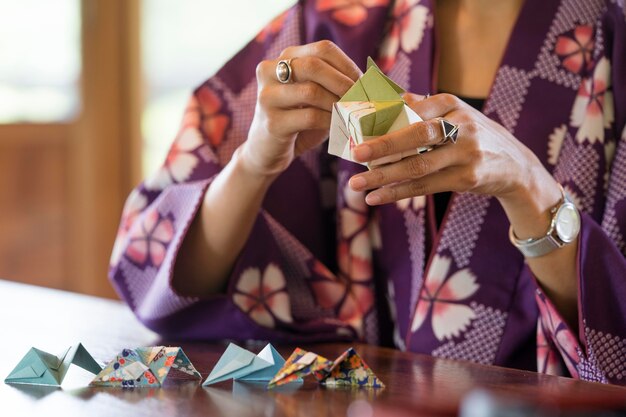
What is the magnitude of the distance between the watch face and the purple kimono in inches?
0.6

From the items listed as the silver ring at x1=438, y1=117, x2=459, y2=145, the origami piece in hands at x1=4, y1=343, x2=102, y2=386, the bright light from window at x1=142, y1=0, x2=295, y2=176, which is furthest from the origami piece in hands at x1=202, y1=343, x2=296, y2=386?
the bright light from window at x1=142, y1=0, x2=295, y2=176

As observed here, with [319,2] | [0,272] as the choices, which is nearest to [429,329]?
[319,2]

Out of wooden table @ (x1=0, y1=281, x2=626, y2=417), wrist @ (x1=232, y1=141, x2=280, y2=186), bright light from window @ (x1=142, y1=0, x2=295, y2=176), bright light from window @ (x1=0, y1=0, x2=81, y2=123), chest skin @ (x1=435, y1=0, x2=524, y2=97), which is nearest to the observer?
wooden table @ (x1=0, y1=281, x2=626, y2=417)

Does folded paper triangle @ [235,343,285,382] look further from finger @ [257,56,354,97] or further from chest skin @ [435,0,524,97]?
chest skin @ [435,0,524,97]

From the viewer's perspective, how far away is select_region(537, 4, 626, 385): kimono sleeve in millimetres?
935

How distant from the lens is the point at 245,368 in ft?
2.50

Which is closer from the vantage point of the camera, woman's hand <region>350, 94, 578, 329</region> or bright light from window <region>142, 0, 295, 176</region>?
woman's hand <region>350, 94, 578, 329</region>

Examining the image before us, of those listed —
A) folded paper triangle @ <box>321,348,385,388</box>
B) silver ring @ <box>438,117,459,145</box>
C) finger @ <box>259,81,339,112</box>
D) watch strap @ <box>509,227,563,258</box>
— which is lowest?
folded paper triangle @ <box>321,348,385,388</box>

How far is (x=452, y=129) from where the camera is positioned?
814 millimetres

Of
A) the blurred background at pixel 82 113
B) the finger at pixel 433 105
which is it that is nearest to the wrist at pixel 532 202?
the finger at pixel 433 105

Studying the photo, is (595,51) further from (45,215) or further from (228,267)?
(45,215)

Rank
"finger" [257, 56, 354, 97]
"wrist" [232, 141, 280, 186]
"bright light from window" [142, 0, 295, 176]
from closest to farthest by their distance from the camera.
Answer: "finger" [257, 56, 354, 97], "wrist" [232, 141, 280, 186], "bright light from window" [142, 0, 295, 176]

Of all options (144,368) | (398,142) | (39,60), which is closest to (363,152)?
(398,142)

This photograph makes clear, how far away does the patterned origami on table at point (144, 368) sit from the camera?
746mm
